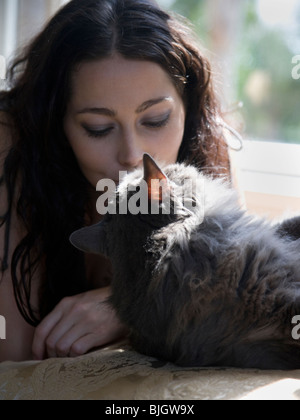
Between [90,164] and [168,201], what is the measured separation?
1.78 feet

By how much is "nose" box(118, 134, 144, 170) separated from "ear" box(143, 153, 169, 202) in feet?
1.25

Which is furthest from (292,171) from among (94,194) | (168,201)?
(168,201)

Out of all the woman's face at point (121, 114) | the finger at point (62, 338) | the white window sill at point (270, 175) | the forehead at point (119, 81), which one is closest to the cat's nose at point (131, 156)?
the woman's face at point (121, 114)

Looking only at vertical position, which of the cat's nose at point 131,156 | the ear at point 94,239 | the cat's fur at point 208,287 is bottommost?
the cat's fur at point 208,287

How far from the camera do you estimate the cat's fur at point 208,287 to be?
1035 mm

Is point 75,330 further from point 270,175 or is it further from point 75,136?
point 270,175

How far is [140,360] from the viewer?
1114mm

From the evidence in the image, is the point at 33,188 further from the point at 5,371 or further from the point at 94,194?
the point at 5,371

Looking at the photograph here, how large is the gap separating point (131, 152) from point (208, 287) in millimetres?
557

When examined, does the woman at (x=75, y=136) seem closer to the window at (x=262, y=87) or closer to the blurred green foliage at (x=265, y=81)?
the window at (x=262, y=87)

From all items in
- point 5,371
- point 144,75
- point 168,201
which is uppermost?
point 144,75

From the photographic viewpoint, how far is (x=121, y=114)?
4.82ft

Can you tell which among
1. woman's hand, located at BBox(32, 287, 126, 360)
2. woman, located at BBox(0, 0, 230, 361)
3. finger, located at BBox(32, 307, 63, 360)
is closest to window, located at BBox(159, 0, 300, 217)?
woman, located at BBox(0, 0, 230, 361)

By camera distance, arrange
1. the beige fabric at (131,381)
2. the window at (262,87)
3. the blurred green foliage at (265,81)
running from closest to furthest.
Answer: the beige fabric at (131,381) → the window at (262,87) → the blurred green foliage at (265,81)
